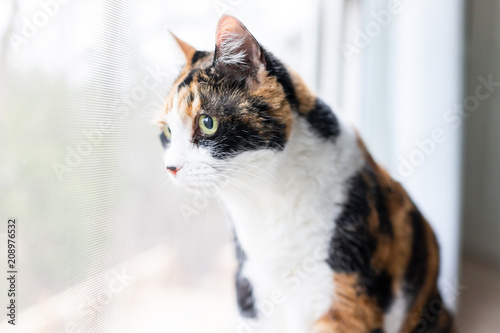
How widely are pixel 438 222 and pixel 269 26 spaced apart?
833 millimetres

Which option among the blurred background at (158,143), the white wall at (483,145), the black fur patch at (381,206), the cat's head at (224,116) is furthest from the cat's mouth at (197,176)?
the white wall at (483,145)

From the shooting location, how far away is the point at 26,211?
51 centimetres

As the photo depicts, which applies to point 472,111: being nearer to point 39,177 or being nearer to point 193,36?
point 193,36

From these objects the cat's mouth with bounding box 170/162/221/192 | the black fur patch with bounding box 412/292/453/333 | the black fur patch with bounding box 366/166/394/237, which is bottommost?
the black fur patch with bounding box 412/292/453/333

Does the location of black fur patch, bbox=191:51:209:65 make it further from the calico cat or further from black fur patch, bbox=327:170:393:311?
black fur patch, bbox=327:170:393:311

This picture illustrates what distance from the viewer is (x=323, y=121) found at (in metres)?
0.70

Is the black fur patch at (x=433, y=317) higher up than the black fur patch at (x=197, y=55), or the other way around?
the black fur patch at (x=197, y=55)

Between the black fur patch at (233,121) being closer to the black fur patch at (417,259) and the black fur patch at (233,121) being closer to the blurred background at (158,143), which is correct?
the blurred background at (158,143)

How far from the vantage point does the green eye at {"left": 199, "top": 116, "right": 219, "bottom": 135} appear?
1.96ft

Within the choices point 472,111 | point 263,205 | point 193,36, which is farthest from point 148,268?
point 472,111

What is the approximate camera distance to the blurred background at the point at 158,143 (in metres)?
0.52

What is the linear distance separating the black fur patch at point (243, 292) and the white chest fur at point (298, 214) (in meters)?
→ 0.08

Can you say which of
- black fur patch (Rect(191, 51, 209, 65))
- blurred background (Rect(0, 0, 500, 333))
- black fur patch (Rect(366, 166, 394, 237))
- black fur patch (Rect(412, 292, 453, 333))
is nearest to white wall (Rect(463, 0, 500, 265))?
blurred background (Rect(0, 0, 500, 333))

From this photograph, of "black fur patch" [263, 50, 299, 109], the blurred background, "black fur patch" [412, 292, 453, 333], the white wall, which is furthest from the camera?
the white wall
